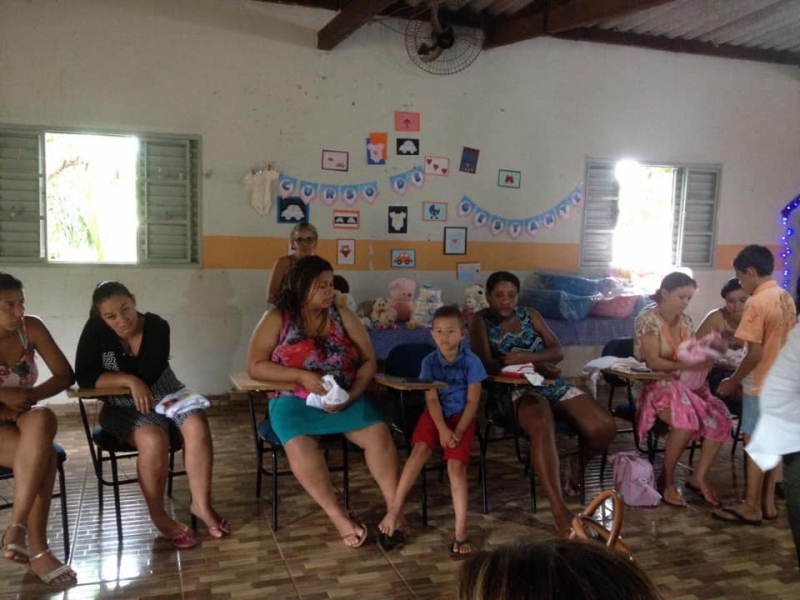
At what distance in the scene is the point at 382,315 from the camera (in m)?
5.41

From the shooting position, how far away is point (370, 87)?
576 centimetres

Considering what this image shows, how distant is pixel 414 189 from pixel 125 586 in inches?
158

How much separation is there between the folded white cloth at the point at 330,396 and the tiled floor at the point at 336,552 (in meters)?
0.63

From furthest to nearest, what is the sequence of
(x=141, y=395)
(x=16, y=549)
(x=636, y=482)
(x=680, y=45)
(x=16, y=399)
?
(x=680, y=45)
(x=636, y=482)
(x=141, y=395)
(x=16, y=399)
(x=16, y=549)

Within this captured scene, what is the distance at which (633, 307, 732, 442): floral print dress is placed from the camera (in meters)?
3.71

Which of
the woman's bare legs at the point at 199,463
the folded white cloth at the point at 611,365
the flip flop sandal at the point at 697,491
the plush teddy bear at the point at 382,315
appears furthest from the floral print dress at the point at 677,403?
the woman's bare legs at the point at 199,463

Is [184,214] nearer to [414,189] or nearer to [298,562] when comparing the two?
[414,189]

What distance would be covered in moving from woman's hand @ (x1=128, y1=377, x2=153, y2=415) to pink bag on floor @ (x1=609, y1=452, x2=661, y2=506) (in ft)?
7.88

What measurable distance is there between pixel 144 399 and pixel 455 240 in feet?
11.8

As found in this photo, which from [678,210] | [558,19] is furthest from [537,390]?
[678,210]

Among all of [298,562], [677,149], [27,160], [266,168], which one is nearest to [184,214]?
[266,168]

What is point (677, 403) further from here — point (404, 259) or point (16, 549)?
point (16, 549)

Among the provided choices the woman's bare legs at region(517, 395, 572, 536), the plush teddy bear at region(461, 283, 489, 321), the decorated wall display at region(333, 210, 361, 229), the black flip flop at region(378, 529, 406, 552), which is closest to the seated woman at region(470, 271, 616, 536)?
the woman's bare legs at region(517, 395, 572, 536)

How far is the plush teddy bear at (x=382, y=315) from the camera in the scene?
17.7 feet
